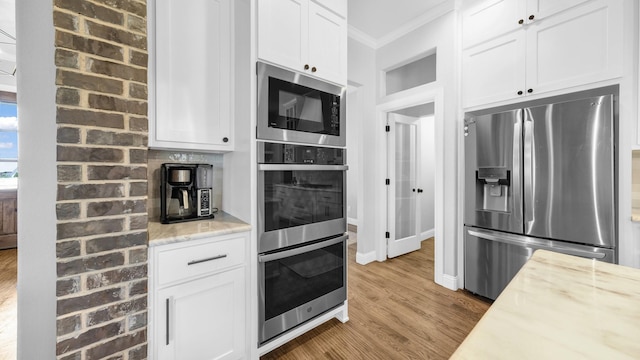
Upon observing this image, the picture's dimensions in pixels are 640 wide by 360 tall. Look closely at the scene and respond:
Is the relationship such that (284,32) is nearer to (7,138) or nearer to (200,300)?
(200,300)

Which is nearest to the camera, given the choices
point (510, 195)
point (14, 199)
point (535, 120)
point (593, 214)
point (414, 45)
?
point (593, 214)

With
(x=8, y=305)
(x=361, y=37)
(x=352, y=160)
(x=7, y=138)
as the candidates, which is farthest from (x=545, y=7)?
(x=7, y=138)

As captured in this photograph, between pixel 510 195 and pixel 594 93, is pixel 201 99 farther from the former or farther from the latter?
pixel 594 93

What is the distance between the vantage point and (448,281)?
2.61m

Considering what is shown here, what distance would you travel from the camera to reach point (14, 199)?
11.7ft

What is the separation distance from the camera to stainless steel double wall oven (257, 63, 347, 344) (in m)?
1.55

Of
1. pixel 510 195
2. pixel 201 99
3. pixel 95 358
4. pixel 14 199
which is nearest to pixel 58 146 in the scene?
pixel 201 99

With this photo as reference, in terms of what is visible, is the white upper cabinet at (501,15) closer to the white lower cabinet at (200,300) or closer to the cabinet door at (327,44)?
the cabinet door at (327,44)

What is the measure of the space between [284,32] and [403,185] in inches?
104

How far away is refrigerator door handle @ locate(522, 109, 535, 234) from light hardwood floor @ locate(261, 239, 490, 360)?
0.87 m

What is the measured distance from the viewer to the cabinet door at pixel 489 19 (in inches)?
86.3

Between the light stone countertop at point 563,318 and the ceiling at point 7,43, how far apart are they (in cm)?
427

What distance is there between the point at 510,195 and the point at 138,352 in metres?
2.76

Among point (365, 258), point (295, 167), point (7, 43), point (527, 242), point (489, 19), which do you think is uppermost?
point (7, 43)
